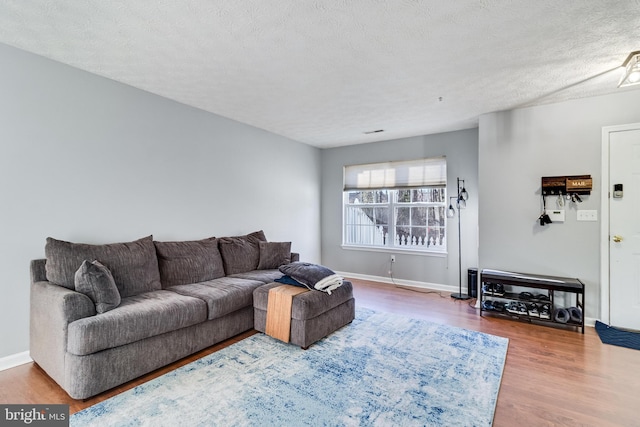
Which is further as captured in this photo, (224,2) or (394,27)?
(394,27)

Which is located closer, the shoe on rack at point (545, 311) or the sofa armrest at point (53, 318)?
the sofa armrest at point (53, 318)

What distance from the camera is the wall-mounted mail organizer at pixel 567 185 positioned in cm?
335

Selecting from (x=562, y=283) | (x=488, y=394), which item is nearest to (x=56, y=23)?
(x=488, y=394)

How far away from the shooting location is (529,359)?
2.59m

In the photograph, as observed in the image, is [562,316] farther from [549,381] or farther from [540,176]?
[540,176]

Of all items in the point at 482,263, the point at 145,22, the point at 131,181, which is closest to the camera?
the point at 145,22

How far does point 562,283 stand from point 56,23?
5.03 m

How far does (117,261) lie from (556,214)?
4646 millimetres

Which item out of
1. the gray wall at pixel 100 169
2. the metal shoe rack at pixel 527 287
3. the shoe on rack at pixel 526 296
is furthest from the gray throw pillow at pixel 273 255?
the shoe on rack at pixel 526 296

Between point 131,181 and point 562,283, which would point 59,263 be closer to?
point 131,181

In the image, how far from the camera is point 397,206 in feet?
17.6

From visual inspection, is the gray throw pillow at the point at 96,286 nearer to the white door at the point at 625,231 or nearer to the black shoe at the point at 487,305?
the black shoe at the point at 487,305

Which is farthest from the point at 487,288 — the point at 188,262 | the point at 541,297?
the point at 188,262

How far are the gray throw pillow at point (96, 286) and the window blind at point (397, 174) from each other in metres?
4.28
